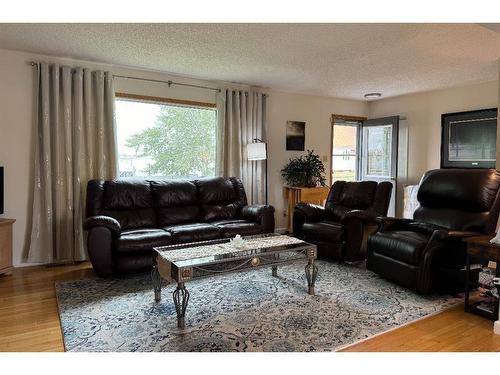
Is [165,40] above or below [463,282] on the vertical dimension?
above

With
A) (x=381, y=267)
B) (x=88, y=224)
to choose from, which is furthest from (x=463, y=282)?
(x=88, y=224)

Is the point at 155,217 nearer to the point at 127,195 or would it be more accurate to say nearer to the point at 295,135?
the point at 127,195

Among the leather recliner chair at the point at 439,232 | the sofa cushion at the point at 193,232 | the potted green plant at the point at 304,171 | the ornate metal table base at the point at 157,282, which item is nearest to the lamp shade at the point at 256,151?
the potted green plant at the point at 304,171

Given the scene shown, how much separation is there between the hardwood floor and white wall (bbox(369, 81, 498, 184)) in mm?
3465

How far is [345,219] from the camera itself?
3939 mm

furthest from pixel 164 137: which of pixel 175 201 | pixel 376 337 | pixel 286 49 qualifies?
pixel 376 337

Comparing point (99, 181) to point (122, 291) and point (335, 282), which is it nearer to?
point (122, 291)

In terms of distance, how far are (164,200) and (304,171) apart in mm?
2346

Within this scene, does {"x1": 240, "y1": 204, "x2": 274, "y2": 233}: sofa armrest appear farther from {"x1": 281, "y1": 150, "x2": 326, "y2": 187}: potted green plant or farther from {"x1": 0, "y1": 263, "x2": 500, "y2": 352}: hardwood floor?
A: {"x1": 0, "y1": 263, "x2": 500, "y2": 352}: hardwood floor

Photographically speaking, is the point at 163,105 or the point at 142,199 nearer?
the point at 142,199

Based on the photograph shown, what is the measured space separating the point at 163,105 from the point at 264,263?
288cm

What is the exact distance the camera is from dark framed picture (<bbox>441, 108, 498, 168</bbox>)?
489cm

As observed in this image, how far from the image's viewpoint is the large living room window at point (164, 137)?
4.56m

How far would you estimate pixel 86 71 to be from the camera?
162 inches
